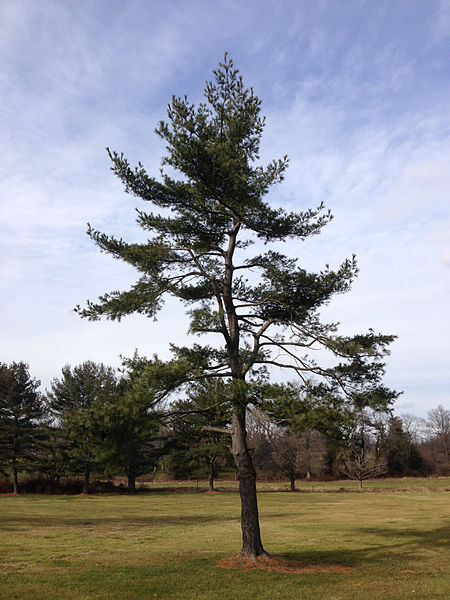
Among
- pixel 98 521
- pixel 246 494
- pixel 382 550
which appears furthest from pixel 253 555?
pixel 98 521

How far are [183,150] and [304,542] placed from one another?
44.5 feet

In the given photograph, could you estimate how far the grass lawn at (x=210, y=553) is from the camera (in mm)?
9820

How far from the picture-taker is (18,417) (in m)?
43.0

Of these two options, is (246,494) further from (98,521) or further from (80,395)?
(80,395)

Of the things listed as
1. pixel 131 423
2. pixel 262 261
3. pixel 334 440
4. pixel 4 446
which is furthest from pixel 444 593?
pixel 4 446

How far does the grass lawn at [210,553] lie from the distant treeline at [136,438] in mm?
2765

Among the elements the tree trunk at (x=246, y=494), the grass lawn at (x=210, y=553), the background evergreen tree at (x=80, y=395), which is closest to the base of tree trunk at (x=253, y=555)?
the tree trunk at (x=246, y=494)

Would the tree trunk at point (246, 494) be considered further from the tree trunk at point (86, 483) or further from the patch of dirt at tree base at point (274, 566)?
the tree trunk at point (86, 483)

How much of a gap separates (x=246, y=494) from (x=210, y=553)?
3.17m

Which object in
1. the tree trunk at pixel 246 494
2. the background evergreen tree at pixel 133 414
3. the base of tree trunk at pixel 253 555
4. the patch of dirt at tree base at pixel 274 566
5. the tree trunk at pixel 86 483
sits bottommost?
the tree trunk at pixel 86 483

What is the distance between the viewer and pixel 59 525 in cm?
2098

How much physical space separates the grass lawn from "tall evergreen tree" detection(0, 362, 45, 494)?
14.4 metres

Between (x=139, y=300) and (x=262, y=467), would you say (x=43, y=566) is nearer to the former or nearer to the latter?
(x=139, y=300)

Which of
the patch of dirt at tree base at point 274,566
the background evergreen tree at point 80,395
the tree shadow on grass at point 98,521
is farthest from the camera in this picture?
the background evergreen tree at point 80,395
